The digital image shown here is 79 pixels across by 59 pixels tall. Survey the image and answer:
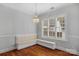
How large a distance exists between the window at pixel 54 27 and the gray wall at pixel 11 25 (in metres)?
0.31

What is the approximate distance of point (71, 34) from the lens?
1.78 metres

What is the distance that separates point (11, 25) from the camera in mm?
1777

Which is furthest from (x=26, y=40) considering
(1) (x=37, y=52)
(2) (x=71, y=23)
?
(2) (x=71, y=23)

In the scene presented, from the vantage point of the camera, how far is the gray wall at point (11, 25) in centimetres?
173

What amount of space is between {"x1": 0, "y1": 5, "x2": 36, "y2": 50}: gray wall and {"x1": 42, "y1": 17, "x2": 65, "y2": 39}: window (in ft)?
1.01

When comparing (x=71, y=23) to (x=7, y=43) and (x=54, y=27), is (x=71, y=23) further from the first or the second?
(x=7, y=43)

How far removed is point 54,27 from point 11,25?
2.96ft

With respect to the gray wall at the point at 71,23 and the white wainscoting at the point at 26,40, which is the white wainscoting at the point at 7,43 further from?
the gray wall at the point at 71,23

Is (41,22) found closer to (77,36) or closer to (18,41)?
(18,41)

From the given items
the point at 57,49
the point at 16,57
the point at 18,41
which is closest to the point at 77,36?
the point at 57,49

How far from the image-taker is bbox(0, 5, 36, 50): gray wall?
5.66 ft

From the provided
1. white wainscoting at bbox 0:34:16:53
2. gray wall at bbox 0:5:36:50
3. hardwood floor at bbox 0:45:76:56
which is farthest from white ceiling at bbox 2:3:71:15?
hardwood floor at bbox 0:45:76:56

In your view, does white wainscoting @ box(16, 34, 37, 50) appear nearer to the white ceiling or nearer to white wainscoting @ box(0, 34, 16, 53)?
white wainscoting @ box(0, 34, 16, 53)

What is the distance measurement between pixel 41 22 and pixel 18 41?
64 centimetres
